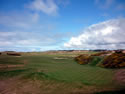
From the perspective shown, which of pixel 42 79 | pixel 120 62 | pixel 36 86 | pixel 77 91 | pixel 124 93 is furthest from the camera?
pixel 120 62

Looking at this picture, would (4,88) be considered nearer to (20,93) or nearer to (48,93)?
(20,93)

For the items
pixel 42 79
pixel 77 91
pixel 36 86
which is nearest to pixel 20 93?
pixel 36 86

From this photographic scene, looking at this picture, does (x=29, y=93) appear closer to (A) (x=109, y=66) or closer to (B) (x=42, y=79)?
(B) (x=42, y=79)

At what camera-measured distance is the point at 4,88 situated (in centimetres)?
1191

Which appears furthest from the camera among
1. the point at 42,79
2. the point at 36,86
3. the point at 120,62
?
the point at 120,62

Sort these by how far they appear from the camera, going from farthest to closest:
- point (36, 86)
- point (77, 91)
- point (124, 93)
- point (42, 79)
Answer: point (42, 79)
point (36, 86)
point (77, 91)
point (124, 93)

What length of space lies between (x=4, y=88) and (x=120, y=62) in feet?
91.9

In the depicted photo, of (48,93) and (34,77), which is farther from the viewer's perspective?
(34,77)

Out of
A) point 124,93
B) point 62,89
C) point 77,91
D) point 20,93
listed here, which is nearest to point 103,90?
point 124,93

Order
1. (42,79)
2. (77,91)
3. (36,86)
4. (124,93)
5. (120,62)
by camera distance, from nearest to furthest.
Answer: (124,93) → (77,91) → (36,86) → (42,79) → (120,62)

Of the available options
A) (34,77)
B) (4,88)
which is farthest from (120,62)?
(4,88)

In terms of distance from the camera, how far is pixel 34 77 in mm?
15773

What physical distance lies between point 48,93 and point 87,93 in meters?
4.30

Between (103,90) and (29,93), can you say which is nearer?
(29,93)
